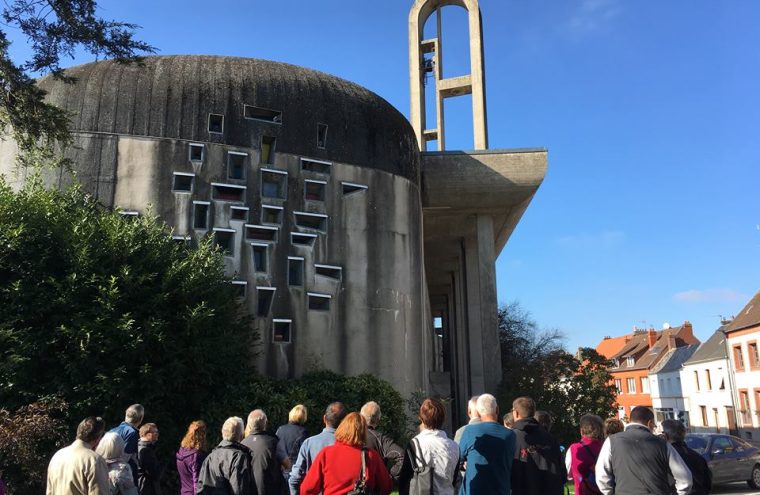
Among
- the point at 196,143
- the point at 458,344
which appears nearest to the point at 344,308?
the point at 196,143

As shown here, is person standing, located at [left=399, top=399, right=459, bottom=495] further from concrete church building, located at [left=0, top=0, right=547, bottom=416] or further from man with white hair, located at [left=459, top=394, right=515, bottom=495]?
concrete church building, located at [left=0, top=0, right=547, bottom=416]

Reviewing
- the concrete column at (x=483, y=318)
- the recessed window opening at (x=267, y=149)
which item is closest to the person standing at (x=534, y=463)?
the recessed window opening at (x=267, y=149)

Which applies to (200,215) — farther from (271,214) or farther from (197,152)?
(271,214)

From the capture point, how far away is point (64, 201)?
1479 cm

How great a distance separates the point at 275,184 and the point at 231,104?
2.66 metres

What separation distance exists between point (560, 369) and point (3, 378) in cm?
1912

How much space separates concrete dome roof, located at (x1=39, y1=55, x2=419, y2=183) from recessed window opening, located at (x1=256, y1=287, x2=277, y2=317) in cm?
430

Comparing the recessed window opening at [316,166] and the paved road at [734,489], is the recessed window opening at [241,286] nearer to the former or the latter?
the recessed window opening at [316,166]

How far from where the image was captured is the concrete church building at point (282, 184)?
17.3 metres

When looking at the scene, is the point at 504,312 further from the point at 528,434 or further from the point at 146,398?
the point at 528,434

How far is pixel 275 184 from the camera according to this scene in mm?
18641

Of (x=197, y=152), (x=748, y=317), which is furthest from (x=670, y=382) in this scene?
(x=197, y=152)

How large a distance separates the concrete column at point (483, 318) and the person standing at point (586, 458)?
17.7 metres

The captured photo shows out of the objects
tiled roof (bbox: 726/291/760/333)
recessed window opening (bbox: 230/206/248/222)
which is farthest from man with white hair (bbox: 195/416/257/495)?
tiled roof (bbox: 726/291/760/333)
